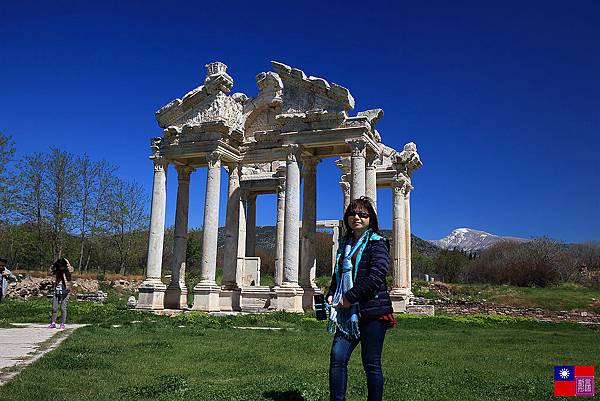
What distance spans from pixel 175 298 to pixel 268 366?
706 inches

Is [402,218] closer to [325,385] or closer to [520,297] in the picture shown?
[520,297]

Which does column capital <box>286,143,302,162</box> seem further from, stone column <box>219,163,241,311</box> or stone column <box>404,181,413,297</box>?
stone column <box>404,181,413,297</box>

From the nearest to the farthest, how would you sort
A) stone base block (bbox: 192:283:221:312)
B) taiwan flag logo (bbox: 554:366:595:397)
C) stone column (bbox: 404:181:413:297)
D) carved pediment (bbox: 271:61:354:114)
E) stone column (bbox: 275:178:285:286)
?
taiwan flag logo (bbox: 554:366:595:397) → carved pediment (bbox: 271:61:354:114) → stone base block (bbox: 192:283:221:312) → stone column (bbox: 275:178:285:286) → stone column (bbox: 404:181:413:297)

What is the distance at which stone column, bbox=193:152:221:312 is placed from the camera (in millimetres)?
23938

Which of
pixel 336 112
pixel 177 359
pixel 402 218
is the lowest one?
pixel 177 359

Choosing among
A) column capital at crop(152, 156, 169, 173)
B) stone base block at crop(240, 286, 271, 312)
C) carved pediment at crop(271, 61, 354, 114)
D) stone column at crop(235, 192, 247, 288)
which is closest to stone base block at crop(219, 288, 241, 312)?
stone base block at crop(240, 286, 271, 312)

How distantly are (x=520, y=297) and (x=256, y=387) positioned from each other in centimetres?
3982

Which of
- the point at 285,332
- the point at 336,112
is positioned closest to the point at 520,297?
the point at 336,112

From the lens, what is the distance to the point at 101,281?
1711 inches

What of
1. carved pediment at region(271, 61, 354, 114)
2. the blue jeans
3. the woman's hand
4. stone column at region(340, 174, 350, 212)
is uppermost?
carved pediment at region(271, 61, 354, 114)

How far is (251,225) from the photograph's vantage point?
32.8m

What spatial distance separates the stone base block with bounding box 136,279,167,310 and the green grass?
901 cm

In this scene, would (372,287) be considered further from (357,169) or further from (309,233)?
(309,233)

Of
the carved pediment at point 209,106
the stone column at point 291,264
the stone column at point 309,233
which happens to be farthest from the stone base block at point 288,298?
the carved pediment at point 209,106
